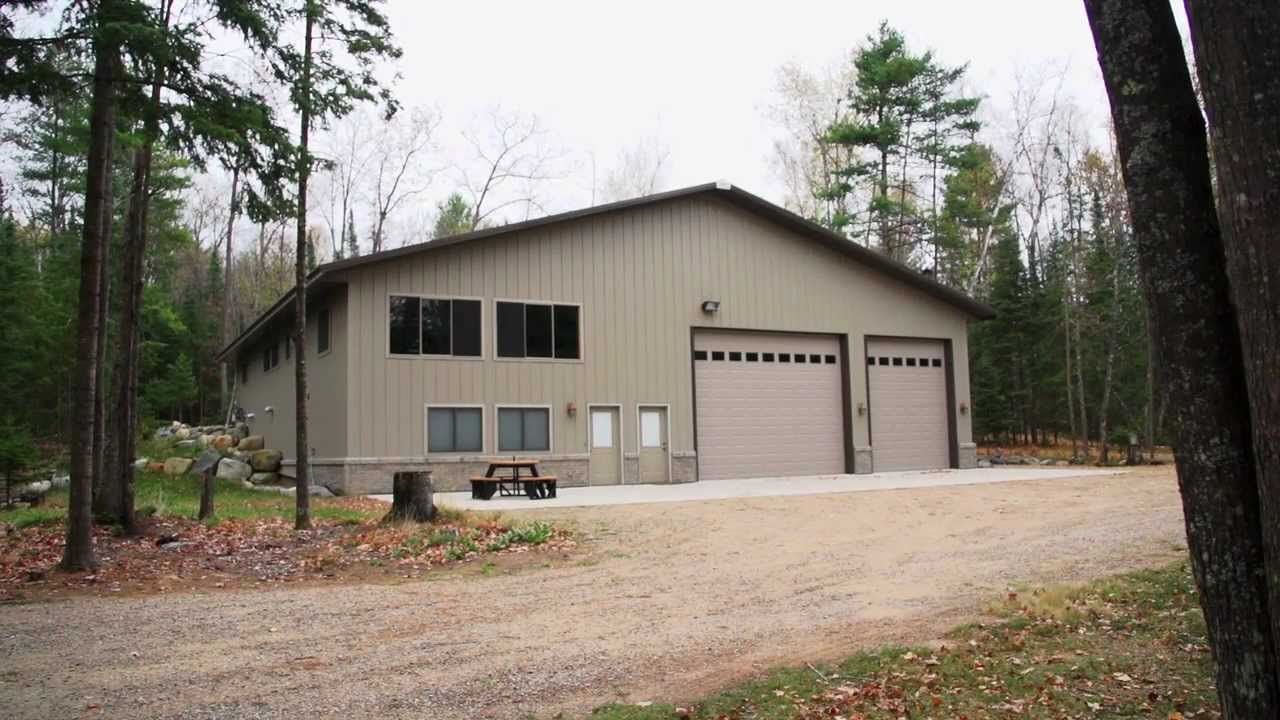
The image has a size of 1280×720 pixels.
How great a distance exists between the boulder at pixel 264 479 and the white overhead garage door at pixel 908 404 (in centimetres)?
1520

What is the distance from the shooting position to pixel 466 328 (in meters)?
19.2

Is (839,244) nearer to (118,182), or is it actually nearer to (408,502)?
(408,502)

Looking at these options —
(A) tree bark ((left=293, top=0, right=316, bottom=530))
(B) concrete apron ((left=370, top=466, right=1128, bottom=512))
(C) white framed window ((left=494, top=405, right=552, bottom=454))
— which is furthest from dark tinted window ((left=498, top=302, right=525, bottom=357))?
(A) tree bark ((left=293, top=0, right=316, bottom=530))

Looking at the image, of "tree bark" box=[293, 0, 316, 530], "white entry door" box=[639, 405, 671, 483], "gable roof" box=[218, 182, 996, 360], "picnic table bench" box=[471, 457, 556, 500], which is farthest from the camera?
"white entry door" box=[639, 405, 671, 483]

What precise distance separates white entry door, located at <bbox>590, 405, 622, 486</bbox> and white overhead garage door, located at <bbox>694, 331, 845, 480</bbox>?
6.72 ft

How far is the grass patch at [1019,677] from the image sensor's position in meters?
4.35

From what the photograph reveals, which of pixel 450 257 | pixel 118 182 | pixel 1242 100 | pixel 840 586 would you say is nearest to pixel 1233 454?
pixel 1242 100

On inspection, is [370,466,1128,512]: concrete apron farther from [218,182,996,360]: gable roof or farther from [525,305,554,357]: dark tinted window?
[218,182,996,360]: gable roof

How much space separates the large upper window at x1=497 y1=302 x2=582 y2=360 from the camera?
19531mm

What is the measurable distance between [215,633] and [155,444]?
2709 centimetres

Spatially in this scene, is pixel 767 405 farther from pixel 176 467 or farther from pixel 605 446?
pixel 176 467

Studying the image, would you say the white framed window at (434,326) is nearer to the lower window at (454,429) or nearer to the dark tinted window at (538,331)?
the dark tinted window at (538,331)

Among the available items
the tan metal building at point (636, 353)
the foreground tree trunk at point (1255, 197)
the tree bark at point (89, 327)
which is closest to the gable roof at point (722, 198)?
the tan metal building at point (636, 353)

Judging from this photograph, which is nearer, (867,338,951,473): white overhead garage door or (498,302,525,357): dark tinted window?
(498,302,525,357): dark tinted window
